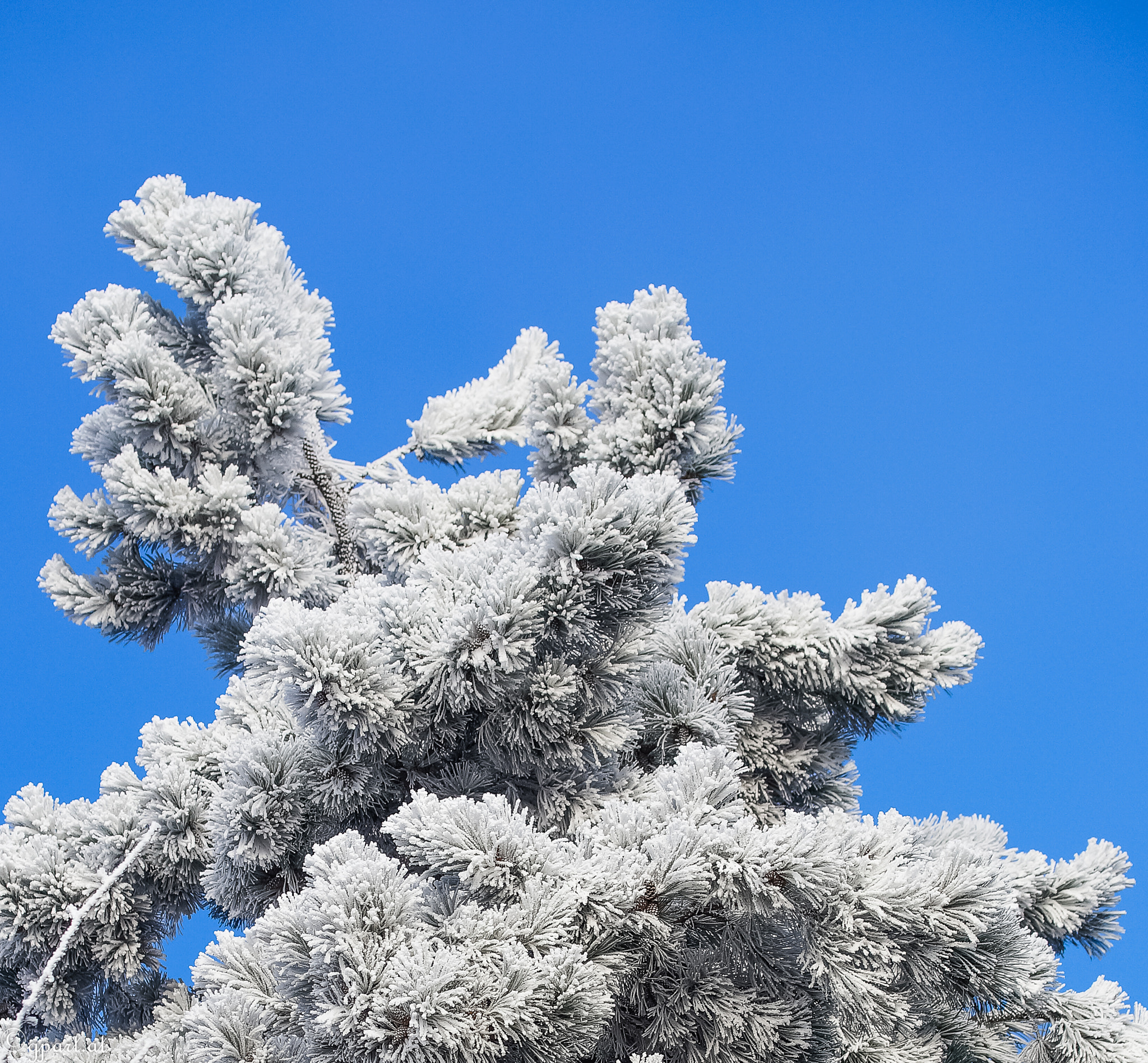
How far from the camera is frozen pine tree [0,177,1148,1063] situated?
1.35 m

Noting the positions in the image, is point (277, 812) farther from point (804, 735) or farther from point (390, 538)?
point (804, 735)

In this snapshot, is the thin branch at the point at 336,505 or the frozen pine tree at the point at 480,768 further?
the thin branch at the point at 336,505

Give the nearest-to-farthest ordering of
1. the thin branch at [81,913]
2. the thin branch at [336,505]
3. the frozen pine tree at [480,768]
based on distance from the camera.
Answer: the frozen pine tree at [480,768]
the thin branch at [81,913]
the thin branch at [336,505]

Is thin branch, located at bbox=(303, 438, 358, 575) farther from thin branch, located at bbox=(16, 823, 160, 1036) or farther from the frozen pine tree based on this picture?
thin branch, located at bbox=(16, 823, 160, 1036)

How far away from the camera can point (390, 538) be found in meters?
2.17

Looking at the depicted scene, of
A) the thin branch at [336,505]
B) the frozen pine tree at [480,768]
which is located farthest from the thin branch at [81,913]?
the thin branch at [336,505]

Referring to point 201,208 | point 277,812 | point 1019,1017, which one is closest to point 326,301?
point 201,208

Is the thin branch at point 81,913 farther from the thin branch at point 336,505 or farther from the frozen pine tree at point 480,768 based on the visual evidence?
the thin branch at point 336,505

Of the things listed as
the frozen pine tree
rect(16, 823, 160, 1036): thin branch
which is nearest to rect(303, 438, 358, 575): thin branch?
the frozen pine tree

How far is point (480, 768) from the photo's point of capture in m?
1.81

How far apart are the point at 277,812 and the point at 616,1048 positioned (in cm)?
63

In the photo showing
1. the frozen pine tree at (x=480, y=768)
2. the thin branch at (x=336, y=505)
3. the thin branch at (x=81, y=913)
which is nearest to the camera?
the frozen pine tree at (x=480, y=768)

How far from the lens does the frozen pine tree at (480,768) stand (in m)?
1.35

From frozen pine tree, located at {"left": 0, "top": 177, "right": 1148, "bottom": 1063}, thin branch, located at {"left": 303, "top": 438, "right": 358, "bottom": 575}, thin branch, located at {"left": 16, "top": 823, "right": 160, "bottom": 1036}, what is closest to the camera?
frozen pine tree, located at {"left": 0, "top": 177, "right": 1148, "bottom": 1063}
